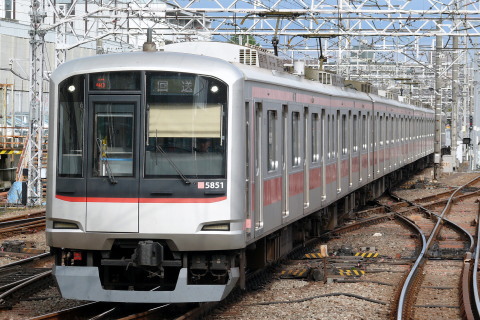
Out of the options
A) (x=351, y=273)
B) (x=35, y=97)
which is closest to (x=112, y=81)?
(x=351, y=273)

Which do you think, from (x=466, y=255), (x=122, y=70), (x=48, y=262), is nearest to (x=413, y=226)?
(x=466, y=255)

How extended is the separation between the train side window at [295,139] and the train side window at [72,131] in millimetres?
3579

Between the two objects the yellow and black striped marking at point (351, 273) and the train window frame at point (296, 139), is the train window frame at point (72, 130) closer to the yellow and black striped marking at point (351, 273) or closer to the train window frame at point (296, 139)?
the train window frame at point (296, 139)

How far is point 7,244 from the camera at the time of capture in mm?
14570

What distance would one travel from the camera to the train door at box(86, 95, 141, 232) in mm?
8648

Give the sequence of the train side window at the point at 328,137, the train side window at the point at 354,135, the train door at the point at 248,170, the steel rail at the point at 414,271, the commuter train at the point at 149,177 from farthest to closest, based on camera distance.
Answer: the train side window at the point at 354,135 → the train side window at the point at 328,137 → the steel rail at the point at 414,271 → the train door at the point at 248,170 → the commuter train at the point at 149,177

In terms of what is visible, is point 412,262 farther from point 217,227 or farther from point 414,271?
point 217,227

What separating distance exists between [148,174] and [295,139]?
3550 mm

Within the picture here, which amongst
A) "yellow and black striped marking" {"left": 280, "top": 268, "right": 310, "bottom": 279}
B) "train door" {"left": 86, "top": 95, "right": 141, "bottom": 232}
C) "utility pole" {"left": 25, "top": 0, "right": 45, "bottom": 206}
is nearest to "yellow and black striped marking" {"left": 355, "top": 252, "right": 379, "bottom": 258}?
"yellow and black striped marking" {"left": 280, "top": 268, "right": 310, "bottom": 279}

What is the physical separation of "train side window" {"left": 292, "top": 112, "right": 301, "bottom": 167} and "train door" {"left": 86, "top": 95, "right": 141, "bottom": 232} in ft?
11.2

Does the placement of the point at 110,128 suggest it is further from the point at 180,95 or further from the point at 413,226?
the point at 413,226

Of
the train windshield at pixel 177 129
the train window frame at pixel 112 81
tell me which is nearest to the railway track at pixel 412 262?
the train windshield at pixel 177 129

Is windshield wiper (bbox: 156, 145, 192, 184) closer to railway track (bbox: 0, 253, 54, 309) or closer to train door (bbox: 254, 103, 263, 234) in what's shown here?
train door (bbox: 254, 103, 263, 234)

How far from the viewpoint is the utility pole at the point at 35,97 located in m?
22.4
